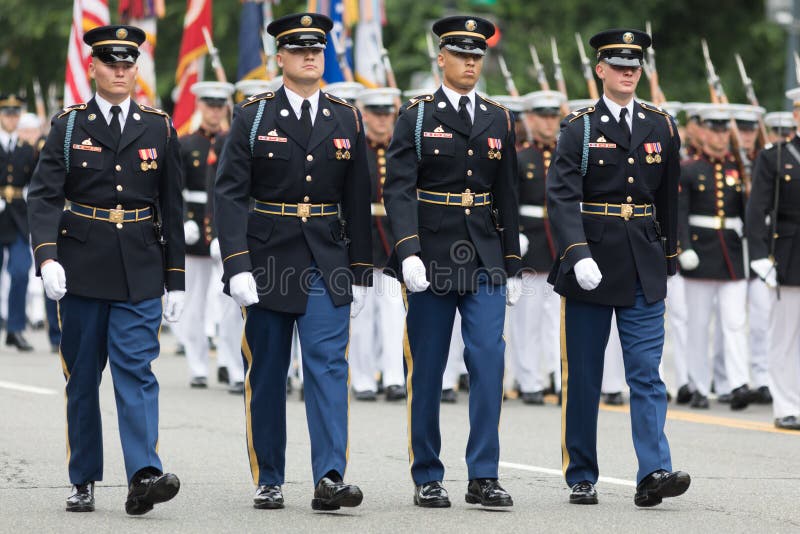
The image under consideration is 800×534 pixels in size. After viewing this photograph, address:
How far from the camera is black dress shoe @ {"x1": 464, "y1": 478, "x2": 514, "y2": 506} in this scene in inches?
344

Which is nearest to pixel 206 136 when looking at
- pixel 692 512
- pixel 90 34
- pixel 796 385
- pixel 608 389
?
pixel 608 389

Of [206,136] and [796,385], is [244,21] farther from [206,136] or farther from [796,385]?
[796,385]

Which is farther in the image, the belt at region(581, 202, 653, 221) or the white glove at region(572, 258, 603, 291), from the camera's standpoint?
the belt at region(581, 202, 653, 221)

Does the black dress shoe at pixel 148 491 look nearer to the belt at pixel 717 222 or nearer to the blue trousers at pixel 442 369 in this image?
the blue trousers at pixel 442 369

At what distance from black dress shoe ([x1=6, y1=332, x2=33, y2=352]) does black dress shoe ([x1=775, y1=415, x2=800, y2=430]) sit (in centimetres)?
847

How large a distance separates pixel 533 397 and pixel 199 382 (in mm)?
2868

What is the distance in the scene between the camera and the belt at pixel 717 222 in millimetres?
14234

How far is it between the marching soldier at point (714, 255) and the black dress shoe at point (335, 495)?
20.3ft

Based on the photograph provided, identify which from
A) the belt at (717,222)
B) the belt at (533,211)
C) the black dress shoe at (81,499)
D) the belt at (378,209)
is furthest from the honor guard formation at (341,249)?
the belt at (533,211)

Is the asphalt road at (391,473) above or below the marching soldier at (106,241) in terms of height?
below

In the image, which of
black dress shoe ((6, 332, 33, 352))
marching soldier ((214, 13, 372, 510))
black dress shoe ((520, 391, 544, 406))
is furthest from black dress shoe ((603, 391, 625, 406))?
black dress shoe ((6, 332, 33, 352))

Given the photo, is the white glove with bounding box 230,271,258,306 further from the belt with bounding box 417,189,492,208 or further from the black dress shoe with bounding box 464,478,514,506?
the black dress shoe with bounding box 464,478,514,506

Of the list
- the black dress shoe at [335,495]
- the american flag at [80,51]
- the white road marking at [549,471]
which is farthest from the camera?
the american flag at [80,51]

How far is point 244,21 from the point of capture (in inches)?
783
